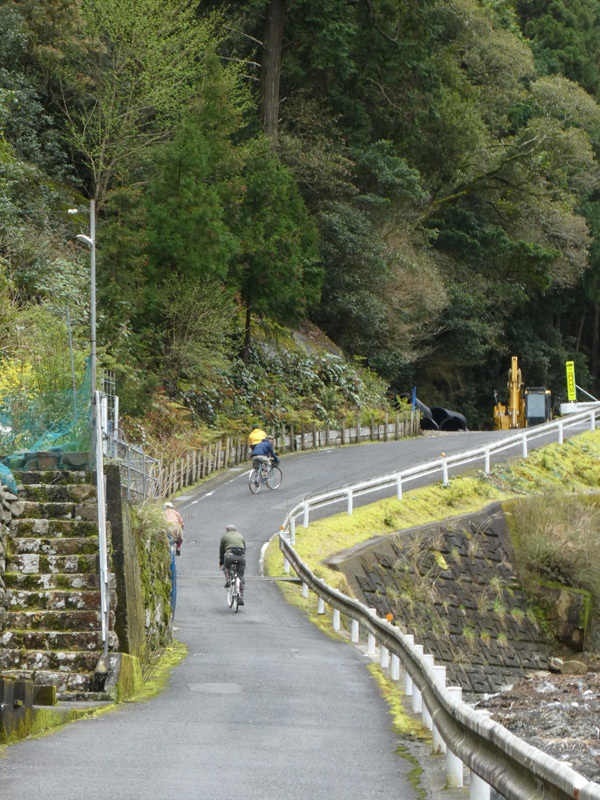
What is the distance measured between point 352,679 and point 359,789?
6141 mm

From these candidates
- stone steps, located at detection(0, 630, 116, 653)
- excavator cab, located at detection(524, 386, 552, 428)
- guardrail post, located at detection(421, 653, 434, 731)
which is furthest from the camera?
excavator cab, located at detection(524, 386, 552, 428)

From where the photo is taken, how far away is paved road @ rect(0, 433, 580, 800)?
7.98 meters

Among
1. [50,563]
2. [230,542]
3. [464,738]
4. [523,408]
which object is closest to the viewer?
[464,738]

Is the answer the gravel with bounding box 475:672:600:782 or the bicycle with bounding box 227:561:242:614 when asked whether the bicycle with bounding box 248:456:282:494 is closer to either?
the bicycle with bounding box 227:561:242:614

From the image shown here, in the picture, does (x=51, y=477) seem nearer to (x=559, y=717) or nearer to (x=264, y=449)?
(x=559, y=717)

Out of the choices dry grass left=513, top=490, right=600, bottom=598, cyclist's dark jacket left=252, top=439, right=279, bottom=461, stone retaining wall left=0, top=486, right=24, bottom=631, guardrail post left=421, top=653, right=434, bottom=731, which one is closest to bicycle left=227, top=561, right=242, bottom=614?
stone retaining wall left=0, top=486, right=24, bottom=631

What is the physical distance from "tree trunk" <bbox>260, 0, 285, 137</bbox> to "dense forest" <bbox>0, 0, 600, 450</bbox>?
3.8 inches

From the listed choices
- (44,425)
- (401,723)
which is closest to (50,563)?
(44,425)

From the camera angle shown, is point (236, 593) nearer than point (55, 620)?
No

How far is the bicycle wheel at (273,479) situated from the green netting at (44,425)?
48.3ft

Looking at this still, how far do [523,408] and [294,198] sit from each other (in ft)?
60.9

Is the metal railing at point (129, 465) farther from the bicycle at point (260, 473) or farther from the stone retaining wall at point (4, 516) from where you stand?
the bicycle at point (260, 473)

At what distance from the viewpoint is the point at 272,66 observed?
52812 mm

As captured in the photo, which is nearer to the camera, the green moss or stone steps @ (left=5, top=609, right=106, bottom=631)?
the green moss
